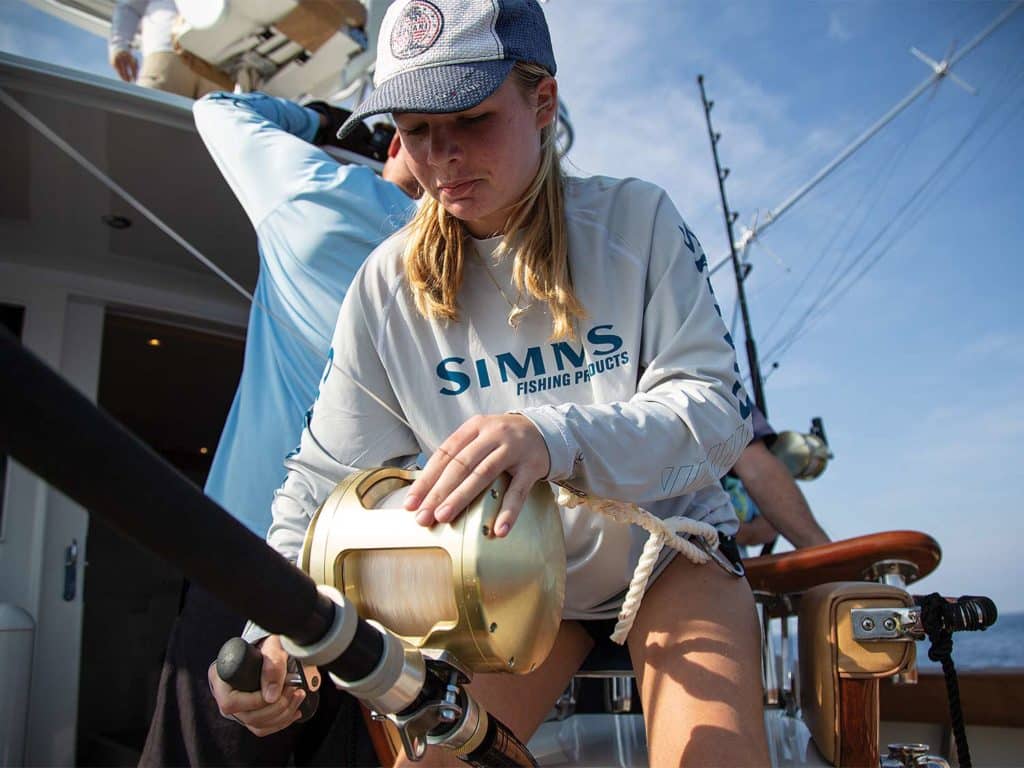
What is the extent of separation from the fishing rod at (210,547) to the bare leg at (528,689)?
0.41 metres

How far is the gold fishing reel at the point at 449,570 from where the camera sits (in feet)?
2.50

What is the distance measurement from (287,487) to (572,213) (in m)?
0.57

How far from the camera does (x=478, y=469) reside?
2.51ft

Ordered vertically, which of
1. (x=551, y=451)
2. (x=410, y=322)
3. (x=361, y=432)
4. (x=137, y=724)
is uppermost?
(x=410, y=322)

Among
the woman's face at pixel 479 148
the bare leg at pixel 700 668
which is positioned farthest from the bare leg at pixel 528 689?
the woman's face at pixel 479 148

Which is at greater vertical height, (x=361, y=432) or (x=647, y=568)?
(x=361, y=432)

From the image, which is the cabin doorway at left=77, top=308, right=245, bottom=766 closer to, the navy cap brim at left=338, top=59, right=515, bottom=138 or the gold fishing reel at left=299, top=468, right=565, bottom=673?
the navy cap brim at left=338, top=59, right=515, bottom=138

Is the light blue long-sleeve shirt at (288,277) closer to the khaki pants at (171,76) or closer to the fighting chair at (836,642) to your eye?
the fighting chair at (836,642)

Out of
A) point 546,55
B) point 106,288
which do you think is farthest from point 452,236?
point 106,288

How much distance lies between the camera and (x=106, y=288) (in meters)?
3.16

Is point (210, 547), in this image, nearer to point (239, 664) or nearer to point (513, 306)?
point (239, 664)

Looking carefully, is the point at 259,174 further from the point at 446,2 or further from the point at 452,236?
the point at 446,2

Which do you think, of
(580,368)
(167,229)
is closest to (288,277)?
(167,229)

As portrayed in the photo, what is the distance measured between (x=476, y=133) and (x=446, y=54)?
105 mm
